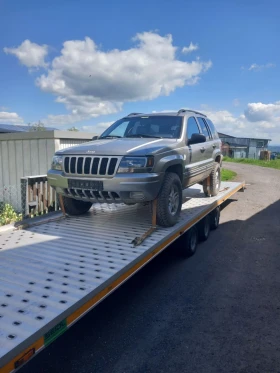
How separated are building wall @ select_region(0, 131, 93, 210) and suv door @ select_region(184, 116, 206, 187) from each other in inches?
132

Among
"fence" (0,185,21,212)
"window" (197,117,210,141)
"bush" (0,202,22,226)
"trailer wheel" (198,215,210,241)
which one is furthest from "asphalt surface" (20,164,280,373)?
"fence" (0,185,21,212)

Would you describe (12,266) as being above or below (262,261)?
above

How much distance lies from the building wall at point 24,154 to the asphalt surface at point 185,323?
4075mm

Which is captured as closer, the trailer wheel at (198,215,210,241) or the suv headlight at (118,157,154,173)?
the suv headlight at (118,157,154,173)

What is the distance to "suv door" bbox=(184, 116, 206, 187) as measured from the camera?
5.52 meters

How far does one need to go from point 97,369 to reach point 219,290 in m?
2.08

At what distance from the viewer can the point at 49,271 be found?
3.05 metres

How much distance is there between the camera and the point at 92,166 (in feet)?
14.4

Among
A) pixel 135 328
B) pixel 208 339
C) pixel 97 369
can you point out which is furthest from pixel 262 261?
pixel 97 369

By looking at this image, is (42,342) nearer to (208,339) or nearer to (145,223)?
(208,339)

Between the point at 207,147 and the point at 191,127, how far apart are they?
0.96 m

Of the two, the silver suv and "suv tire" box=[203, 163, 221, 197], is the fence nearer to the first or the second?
the silver suv

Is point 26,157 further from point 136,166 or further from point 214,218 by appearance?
point 214,218

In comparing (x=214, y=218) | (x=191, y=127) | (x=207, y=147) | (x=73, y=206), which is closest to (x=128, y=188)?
(x=73, y=206)
